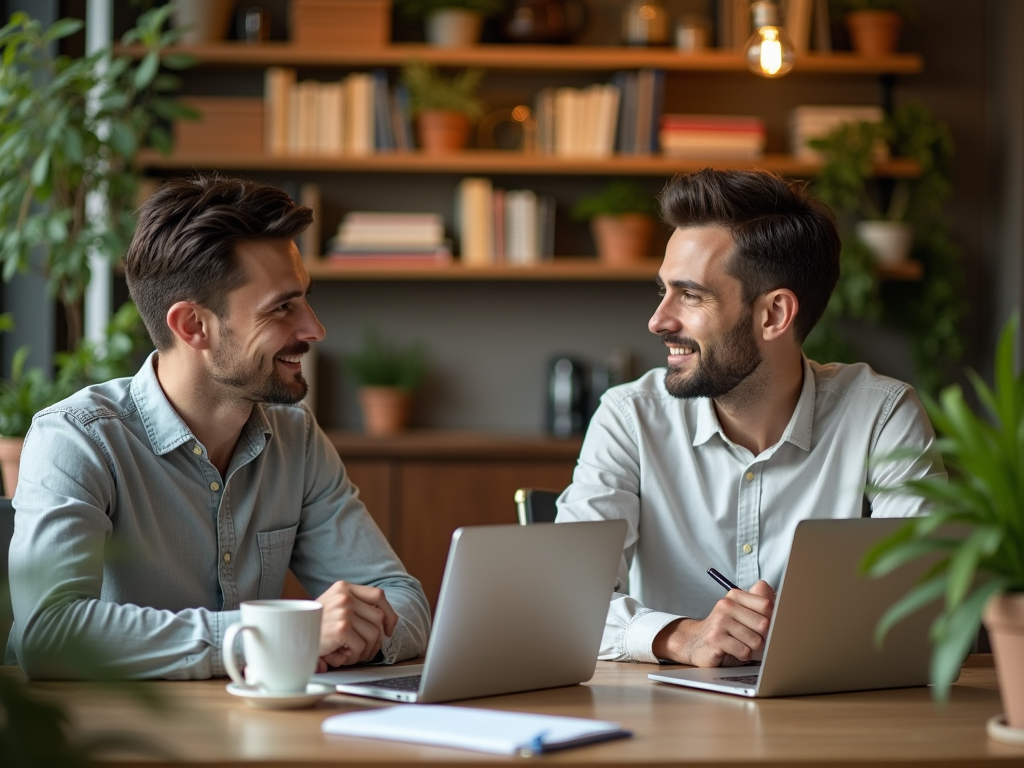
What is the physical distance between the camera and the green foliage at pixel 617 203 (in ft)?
14.0

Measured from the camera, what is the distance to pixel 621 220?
14.0ft

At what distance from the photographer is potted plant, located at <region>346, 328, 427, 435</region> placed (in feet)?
14.2

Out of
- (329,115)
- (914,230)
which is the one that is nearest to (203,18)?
(329,115)

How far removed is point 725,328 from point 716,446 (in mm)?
209

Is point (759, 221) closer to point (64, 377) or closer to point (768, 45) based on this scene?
point (768, 45)

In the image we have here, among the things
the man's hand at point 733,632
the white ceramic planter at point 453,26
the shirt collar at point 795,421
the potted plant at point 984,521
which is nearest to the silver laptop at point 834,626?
the man's hand at point 733,632

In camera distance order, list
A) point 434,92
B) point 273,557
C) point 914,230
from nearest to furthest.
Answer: point 273,557, point 434,92, point 914,230

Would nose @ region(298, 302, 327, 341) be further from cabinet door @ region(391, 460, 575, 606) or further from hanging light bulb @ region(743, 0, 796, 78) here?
cabinet door @ region(391, 460, 575, 606)

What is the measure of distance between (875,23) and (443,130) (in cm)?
153

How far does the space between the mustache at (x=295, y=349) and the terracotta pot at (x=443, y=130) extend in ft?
7.94

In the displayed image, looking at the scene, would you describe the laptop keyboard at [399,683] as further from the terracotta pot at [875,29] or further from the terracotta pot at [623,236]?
the terracotta pot at [875,29]

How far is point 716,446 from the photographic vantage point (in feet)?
6.84

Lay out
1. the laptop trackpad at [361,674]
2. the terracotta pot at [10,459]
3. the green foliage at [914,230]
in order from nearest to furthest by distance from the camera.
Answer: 1. the laptop trackpad at [361,674]
2. the terracotta pot at [10,459]
3. the green foliage at [914,230]

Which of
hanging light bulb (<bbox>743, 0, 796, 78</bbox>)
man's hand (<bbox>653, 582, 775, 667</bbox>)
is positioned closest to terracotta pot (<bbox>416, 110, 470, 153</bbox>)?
hanging light bulb (<bbox>743, 0, 796, 78</bbox>)
